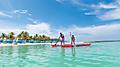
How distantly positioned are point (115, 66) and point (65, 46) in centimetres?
2411

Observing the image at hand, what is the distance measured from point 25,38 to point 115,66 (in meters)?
83.6

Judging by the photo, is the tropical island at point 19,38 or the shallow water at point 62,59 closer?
the shallow water at point 62,59

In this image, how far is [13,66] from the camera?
36.6 ft

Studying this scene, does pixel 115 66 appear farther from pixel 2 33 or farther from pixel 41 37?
pixel 41 37

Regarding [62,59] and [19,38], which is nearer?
[62,59]

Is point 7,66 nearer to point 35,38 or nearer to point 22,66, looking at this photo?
point 22,66

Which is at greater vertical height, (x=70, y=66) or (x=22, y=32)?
(x=22, y=32)

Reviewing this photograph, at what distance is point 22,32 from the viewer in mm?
91938

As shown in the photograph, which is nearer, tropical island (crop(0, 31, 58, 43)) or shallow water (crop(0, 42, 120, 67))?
shallow water (crop(0, 42, 120, 67))

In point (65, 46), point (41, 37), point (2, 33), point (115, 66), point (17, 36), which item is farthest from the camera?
point (41, 37)

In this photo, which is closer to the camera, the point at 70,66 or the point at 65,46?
the point at 70,66

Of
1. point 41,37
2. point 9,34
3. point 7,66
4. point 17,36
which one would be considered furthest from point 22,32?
point 7,66

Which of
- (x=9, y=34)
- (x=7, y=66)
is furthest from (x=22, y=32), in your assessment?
(x=7, y=66)

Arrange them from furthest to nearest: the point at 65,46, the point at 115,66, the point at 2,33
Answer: the point at 2,33 < the point at 65,46 < the point at 115,66
